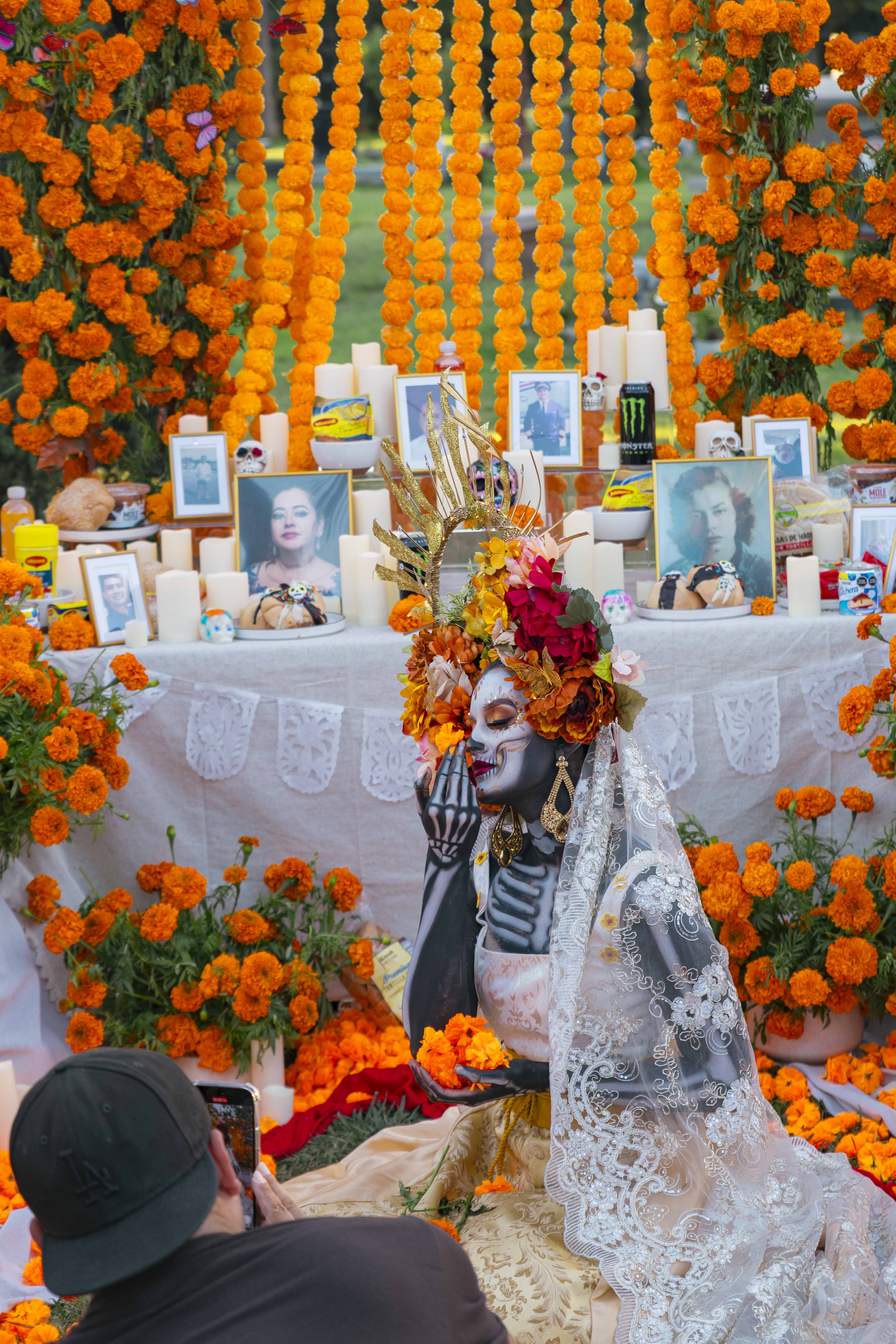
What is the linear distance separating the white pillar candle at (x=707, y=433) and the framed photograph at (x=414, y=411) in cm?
74

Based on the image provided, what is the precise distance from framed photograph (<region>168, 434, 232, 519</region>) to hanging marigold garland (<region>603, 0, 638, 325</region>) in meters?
1.44

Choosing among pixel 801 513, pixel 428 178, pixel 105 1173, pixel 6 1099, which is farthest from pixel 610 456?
pixel 105 1173

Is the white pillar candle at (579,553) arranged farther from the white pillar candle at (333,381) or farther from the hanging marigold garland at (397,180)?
the hanging marigold garland at (397,180)

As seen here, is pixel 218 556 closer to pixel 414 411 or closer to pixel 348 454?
pixel 348 454

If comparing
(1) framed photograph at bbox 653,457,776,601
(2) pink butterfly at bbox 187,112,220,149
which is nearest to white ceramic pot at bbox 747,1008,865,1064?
(1) framed photograph at bbox 653,457,776,601

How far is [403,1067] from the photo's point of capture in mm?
3465

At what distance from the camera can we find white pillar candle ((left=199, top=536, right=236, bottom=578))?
13.1ft

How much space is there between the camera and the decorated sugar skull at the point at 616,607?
368 centimetres

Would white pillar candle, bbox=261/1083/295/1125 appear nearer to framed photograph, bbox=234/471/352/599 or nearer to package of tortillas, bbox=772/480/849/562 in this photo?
framed photograph, bbox=234/471/352/599

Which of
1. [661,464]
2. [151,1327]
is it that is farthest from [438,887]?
[661,464]

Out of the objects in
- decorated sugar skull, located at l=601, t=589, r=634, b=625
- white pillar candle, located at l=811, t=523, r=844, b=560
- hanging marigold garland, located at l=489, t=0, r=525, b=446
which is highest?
hanging marigold garland, located at l=489, t=0, r=525, b=446

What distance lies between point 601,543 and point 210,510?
130 centimetres

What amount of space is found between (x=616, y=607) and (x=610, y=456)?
782mm

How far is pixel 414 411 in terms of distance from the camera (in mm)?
4273
